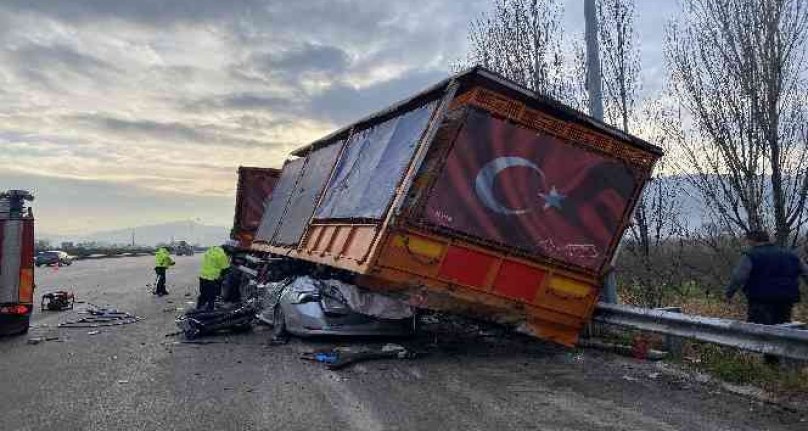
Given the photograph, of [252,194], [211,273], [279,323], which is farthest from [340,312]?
[252,194]

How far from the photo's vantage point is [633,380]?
22.1 feet

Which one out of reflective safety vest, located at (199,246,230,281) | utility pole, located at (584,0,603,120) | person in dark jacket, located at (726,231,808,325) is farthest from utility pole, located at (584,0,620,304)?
reflective safety vest, located at (199,246,230,281)

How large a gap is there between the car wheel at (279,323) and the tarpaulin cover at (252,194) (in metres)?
8.95

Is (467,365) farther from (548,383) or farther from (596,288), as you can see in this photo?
(596,288)

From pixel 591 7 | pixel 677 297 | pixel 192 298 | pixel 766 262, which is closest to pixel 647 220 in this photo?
pixel 677 297

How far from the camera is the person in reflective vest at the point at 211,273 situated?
1293cm

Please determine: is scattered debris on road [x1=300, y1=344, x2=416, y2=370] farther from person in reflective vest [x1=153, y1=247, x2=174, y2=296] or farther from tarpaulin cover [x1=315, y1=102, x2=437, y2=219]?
person in reflective vest [x1=153, y1=247, x2=174, y2=296]

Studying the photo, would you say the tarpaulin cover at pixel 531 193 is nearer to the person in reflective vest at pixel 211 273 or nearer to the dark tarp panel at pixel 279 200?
the person in reflective vest at pixel 211 273

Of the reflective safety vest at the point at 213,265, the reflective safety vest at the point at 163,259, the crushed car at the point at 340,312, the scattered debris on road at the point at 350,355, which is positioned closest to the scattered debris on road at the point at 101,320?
the reflective safety vest at the point at 213,265

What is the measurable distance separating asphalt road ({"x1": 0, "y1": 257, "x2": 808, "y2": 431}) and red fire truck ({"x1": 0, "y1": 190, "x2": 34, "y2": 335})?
104 centimetres

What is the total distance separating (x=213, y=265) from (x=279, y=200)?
353 cm

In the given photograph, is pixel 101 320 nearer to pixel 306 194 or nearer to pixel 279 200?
pixel 306 194

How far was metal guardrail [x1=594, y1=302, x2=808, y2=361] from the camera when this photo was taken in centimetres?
583

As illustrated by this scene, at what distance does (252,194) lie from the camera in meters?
19.4
